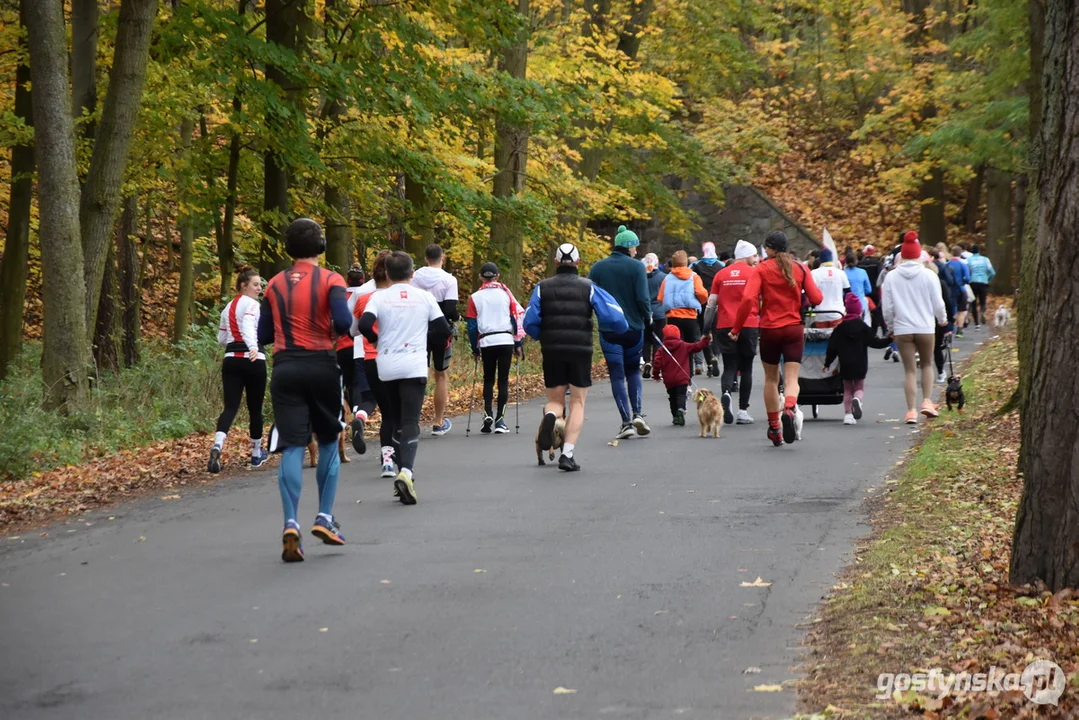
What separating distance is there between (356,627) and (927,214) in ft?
125

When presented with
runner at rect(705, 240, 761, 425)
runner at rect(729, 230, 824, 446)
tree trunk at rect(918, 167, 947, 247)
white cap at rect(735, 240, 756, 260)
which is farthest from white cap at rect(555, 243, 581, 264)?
tree trunk at rect(918, 167, 947, 247)

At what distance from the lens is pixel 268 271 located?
77.1 ft

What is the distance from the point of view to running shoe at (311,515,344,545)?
29.8 ft

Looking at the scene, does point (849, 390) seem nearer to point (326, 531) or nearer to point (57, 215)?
point (326, 531)

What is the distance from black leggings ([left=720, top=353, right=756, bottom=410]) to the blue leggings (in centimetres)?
839

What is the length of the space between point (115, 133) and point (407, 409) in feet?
25.5

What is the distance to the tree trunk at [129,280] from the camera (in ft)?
93.7

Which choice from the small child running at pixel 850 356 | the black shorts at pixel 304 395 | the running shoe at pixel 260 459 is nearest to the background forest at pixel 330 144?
the running shoe at pixel 260 459

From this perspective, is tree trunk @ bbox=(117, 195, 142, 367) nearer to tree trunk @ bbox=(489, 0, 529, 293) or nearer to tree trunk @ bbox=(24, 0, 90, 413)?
tree trunk @ bbox=(489, 0, 529, 293)

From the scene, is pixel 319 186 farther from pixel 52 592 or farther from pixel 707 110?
pixel 707 110

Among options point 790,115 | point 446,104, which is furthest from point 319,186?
point 790,115

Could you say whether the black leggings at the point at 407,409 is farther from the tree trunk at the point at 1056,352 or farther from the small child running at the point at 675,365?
the small child running at the point at 675,365

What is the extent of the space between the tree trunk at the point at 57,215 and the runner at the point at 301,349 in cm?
802

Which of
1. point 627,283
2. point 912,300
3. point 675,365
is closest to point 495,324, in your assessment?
point 627,283
